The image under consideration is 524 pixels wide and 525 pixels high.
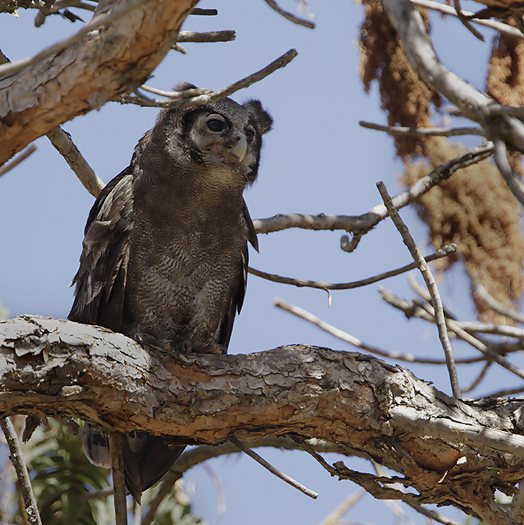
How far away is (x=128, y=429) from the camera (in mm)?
2742

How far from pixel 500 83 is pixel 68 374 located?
6.78 m

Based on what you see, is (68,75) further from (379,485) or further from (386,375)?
(379,485)

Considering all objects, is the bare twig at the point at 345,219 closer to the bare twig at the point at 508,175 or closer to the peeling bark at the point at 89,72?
the peeling bark at the point at 89,72

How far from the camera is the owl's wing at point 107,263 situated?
3.46 m

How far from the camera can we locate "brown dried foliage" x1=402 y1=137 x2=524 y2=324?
874 cm

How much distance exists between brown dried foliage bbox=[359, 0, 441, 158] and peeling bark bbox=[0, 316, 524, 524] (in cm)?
651

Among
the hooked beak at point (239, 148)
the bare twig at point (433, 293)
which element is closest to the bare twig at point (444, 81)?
the bare twig at point (433, 293)

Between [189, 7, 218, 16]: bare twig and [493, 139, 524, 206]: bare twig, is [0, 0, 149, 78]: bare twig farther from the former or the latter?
[189, 7, 218, 16]: bare twig

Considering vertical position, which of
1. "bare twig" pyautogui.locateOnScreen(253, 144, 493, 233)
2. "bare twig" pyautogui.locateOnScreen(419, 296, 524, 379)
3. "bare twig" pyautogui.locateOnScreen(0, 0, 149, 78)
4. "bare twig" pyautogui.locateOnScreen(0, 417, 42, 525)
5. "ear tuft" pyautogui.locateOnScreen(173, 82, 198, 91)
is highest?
"ear tuft" pyautogui.locateOnScreen(173, 82, 198, 91)

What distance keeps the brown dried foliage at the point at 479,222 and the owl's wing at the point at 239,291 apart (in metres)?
5.41

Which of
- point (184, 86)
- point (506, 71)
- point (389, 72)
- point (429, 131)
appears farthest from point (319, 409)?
point (389, 72)

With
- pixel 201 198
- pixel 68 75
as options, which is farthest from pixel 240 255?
pixel 68 75

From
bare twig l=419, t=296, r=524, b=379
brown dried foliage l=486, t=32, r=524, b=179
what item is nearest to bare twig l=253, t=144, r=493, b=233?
bare twig l=419, t=296, r=524, b=379

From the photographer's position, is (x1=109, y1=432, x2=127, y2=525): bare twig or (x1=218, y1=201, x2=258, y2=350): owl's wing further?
(x1=218, y1=201, x2=258, y2=350): owl's wing
